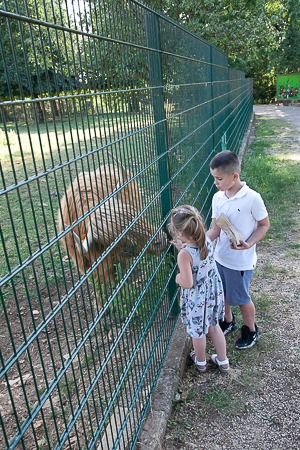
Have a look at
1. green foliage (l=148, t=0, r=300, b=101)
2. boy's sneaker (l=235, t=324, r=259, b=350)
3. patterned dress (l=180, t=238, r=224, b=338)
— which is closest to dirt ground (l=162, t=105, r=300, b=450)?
boy's sneaker (l=235, t=324, r=259, b=350)

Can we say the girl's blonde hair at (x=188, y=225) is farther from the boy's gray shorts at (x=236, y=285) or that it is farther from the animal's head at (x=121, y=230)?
the boy's gray shorts at (x=236, y=285)

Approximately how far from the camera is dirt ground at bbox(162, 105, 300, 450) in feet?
9.32

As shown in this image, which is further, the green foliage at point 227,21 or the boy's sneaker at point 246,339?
the green foliage at point 227,21

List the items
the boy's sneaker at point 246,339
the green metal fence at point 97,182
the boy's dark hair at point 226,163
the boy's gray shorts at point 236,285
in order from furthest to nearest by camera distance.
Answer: the boy's sneaker at point 246,339 → the boy's gray shorts at point 236,285 → the boy's dark hair at point 226,163 → the green metal fence at point 97,182

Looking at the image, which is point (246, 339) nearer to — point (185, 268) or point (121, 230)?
point (185, 268)

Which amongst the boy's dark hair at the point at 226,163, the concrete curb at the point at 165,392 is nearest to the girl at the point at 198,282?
the concrete curb at the point at 165,392

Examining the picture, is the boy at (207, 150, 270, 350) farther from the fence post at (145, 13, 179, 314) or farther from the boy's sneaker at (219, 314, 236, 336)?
the fence post at (145, 13, 179, 314)

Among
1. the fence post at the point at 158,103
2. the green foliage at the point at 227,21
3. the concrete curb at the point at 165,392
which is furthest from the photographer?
the green foliage at the point at 227,21

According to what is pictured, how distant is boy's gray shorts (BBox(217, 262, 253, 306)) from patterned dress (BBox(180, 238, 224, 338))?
33 centimetres

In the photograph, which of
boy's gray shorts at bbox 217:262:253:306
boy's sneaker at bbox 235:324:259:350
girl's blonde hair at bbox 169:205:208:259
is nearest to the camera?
girl's blonde hair at bbox 169:205:208:259

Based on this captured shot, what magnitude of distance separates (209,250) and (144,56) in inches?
53.2

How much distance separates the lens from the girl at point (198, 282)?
286 centimetres

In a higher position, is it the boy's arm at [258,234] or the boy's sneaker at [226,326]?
the boy's arm at [258,234]

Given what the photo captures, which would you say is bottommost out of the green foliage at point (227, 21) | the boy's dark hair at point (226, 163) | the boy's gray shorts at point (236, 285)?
the boy's gray shorts at point (236, 285)
